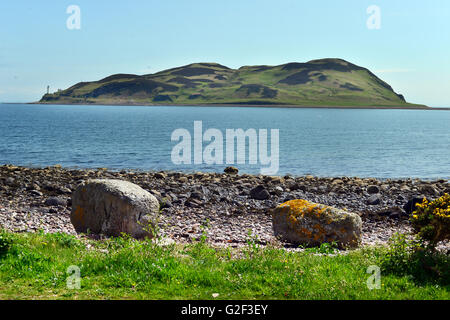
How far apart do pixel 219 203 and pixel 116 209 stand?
9.73 meters

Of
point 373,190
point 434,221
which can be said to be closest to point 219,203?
point 373,190

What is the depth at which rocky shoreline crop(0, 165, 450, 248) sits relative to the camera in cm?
1714

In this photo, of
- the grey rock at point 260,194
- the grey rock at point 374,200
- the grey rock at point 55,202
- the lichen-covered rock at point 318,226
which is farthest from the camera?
the grey rock at point 260,194

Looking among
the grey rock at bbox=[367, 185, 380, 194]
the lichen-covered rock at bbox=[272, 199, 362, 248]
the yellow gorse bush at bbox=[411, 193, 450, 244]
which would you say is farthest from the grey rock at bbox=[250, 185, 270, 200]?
the yellow gorse bush at bbox=[411, 193, 450, 244]

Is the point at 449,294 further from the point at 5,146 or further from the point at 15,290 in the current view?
the point at 5,146

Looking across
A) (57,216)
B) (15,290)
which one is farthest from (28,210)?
(15,290)

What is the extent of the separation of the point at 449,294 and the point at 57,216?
1651cm

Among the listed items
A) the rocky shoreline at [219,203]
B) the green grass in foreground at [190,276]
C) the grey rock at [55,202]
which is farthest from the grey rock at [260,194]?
the green grass in foreground at [190,276]

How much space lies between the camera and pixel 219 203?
23.5 meters

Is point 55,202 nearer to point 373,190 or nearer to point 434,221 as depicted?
point 434,221

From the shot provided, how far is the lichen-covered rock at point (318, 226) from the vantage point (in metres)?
14.4

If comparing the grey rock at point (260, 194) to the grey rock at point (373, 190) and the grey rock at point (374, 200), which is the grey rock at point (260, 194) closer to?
the grey rock at point (374, 200)

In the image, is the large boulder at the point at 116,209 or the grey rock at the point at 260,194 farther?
the grey rock at the point at 260,194

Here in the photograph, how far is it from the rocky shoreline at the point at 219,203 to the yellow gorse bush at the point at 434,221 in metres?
4.60
